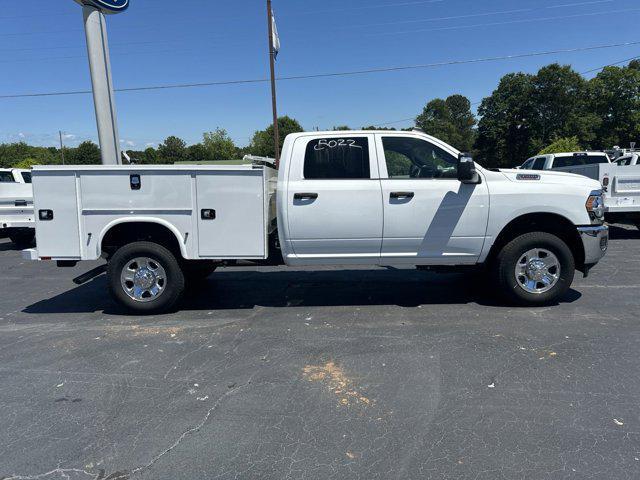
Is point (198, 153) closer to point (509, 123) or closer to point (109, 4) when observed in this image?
point (509, 123)

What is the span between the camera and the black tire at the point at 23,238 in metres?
12.9

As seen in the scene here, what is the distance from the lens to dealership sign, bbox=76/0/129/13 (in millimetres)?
9383

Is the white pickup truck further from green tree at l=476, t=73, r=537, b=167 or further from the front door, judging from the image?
green tree at l=476, t=73, r=537, b=167

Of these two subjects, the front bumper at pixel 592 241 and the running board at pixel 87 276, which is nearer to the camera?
the front bumper at pixel 592 241

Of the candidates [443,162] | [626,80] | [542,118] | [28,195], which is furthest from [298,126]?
[443,162]

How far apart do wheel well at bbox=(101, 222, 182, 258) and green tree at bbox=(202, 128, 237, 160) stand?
62120 mm

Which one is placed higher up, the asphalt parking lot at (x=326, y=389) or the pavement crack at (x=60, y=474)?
the pavement crack at (x=60, y=474)

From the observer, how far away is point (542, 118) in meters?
54.6

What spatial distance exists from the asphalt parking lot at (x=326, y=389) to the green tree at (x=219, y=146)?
62923 millimetres

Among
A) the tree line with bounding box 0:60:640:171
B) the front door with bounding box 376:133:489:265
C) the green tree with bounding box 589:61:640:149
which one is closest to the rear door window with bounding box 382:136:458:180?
the front door with bounding box 376:133:489:265

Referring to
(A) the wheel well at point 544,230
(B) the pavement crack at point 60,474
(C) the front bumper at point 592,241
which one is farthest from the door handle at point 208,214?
(C) the front bumper at point 592,241

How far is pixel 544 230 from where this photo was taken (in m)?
5.94

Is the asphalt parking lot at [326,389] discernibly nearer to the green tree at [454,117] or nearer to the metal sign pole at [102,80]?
the metal sign pole at [102,80]

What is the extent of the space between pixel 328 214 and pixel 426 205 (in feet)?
3.81
